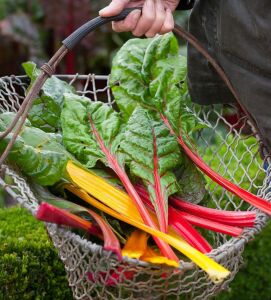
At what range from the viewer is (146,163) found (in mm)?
1687

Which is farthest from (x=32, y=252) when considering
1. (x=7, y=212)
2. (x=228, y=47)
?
(x=228, y=47)

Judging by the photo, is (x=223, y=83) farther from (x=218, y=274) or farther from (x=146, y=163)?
(x=218, y=274)

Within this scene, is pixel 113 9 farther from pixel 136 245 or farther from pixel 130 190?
pixel 136 245

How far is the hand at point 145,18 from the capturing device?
158 cm

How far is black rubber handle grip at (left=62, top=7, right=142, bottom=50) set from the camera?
1.56 metres

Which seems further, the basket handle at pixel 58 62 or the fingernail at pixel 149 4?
the fingernail at pixel 149 4

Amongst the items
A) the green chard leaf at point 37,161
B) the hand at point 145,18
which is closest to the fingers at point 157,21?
the hand at point 145,18

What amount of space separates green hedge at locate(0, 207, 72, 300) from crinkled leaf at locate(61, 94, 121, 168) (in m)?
0.37

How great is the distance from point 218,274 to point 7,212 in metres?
1.22

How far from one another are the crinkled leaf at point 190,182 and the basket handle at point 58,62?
0.63ft

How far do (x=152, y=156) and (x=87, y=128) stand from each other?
0.23 m

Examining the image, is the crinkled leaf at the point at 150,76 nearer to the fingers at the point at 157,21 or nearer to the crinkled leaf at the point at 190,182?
the crinkled leaf at the point at 190,182

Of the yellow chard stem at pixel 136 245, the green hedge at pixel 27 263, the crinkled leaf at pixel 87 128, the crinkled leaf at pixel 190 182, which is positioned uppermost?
the crinkled leaf at pixel 87 128

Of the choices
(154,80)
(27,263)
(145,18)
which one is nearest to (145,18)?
(145,18)
